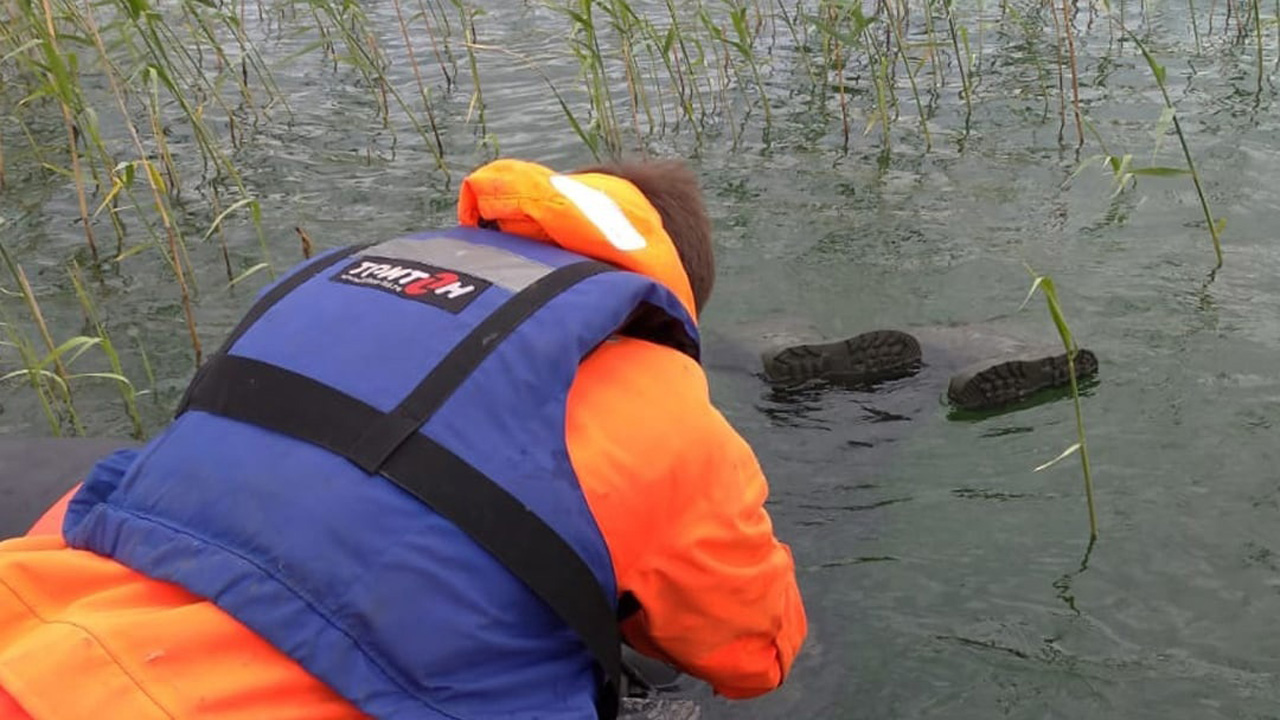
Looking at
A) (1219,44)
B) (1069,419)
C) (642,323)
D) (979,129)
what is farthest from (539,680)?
(1219,44)

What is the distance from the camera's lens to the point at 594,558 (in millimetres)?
1787

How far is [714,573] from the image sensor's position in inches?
75.2

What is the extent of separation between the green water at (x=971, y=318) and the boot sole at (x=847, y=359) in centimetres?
10

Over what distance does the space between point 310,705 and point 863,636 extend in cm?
173

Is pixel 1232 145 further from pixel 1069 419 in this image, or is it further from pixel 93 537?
pixel 93 537

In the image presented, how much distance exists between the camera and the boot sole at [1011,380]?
3873mm

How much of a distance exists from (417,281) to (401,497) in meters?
0.39

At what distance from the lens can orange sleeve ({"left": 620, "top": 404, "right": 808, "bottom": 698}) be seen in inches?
73.5

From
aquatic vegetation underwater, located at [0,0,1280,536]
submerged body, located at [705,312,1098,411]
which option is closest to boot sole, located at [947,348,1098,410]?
submerged body, located at [705,312,1098,411]

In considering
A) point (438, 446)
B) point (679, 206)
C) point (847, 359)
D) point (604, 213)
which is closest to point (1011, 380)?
point (847, 359)

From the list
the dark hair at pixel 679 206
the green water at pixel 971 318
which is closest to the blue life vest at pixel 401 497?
the dark hair at pixel 679 206

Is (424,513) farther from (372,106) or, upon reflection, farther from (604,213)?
(372,106)

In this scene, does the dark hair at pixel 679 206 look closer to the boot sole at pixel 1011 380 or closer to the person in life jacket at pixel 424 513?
the person in life jacket at pixel 424 513

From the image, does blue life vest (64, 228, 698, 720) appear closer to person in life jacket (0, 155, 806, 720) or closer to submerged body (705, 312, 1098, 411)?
person in life jacket (0, 155, 806, 720)
